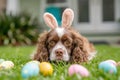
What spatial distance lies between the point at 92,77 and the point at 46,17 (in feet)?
6.50

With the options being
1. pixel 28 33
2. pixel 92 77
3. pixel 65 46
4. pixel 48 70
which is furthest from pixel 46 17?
pixel 28 33

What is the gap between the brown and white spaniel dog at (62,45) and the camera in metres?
5.03

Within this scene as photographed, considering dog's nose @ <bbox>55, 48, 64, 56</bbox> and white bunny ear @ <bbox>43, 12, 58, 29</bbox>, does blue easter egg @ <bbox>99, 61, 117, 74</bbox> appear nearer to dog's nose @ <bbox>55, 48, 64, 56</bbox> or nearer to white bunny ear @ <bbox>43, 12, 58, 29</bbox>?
dog's nose @ <bbox>55, 48, 64, 56</bbox>

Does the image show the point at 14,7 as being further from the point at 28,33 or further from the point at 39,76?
the point at 39,76

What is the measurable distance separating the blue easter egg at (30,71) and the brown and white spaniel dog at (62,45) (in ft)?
3.35

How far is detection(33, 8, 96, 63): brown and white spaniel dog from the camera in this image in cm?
503

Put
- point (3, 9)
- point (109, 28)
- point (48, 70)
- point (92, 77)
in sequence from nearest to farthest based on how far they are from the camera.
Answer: point (92, 77), point (48, 70), point (109, 28), point (3, 9)

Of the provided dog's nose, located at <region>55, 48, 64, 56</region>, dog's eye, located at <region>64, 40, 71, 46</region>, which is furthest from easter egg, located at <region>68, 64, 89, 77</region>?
dog's eye, located at <region>64, 40, 71, 46</region>

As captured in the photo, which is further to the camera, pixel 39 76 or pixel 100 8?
pixel 100 8

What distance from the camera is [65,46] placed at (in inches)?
200

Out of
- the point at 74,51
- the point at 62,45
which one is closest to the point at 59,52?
the point at 62,45

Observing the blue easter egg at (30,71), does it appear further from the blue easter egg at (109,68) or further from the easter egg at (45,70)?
the blue easter egg at (109,68)

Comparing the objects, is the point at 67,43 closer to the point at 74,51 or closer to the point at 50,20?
the point at 74,51

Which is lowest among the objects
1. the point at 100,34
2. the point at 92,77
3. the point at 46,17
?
the point at 100,34
